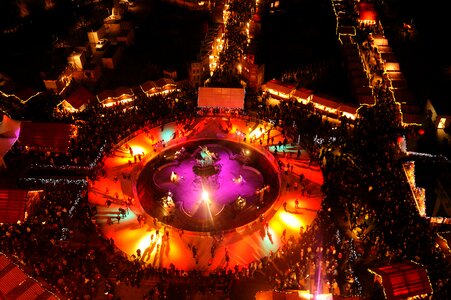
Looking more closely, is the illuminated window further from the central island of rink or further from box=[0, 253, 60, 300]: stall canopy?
box=[0, 253, 60, 300]: stall canopy

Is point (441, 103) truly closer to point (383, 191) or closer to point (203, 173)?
point (383, 191)

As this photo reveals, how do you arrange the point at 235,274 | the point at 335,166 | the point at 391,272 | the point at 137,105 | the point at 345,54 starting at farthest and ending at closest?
the point at 345,54, the point at 137,105, the point at 335,166, the point at 235,274, the point at 391,272

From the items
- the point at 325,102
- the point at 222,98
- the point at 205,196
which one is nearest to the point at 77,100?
the point at 222,98

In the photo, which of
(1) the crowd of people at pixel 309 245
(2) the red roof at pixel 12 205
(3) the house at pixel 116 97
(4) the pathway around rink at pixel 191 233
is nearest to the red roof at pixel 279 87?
(4) the pathway around rink at pixel 191 233

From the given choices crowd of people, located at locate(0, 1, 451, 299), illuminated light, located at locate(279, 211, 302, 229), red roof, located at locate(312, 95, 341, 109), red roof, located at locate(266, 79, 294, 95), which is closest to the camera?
crowd of people, located at locate(0, 1, 451, 299)

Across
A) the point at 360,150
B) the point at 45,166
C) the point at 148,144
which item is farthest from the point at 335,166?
the point at 45,166

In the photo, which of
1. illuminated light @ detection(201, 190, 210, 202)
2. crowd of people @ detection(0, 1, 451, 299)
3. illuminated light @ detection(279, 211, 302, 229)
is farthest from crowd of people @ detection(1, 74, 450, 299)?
illuminated light @ detection(201, 190, 210, 202)
